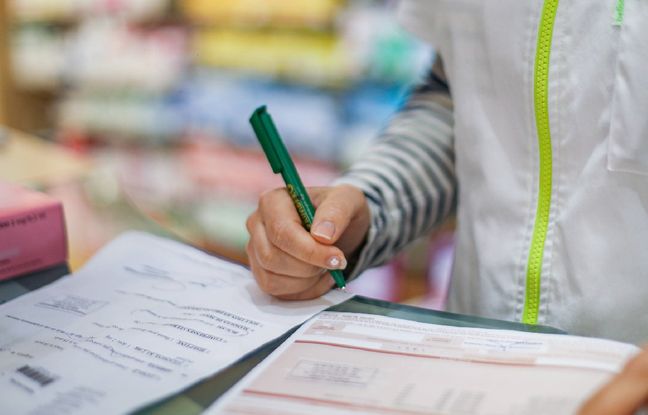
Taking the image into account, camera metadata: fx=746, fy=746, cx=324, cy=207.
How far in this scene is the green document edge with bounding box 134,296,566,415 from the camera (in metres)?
0.48

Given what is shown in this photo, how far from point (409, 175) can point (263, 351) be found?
340 mm

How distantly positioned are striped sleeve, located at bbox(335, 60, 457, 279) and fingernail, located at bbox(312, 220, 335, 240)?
11 centimetres

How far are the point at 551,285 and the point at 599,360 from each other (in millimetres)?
234

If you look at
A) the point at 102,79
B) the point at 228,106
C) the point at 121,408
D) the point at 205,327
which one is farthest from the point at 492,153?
the point at 102,79

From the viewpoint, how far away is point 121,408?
1.54ft

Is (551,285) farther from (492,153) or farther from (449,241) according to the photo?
(449,241)

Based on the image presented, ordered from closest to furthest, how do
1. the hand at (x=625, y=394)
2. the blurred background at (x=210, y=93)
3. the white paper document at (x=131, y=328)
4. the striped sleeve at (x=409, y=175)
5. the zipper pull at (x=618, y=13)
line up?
the hand at (x=625, y=394) < the white paper document at (x=131, y=328) < the zipper pull at (x=618, y=13) < the striped sleeve at (x=409, y=175) < the blurred background at (x=210, y=93)

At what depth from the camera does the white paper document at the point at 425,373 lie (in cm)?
45

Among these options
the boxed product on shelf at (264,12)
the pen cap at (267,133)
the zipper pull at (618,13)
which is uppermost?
the zipper pull at (618,13)

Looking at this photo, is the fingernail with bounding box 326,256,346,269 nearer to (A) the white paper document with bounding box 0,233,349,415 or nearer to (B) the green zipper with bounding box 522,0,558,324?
(A) the white paper document with bounding box 0,233,349,415

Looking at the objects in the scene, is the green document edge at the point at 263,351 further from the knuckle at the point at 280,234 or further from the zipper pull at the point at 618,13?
the zipper pull at the point at 618,13

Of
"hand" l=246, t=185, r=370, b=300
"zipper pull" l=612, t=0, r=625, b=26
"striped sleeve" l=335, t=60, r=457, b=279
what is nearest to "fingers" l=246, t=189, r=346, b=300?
"hand" l=246, t=185, r=370, b=300

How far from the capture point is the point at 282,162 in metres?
0.68

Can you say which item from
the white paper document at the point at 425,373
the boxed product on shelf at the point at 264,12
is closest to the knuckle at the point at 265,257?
the white paper document at the point at 425,373
